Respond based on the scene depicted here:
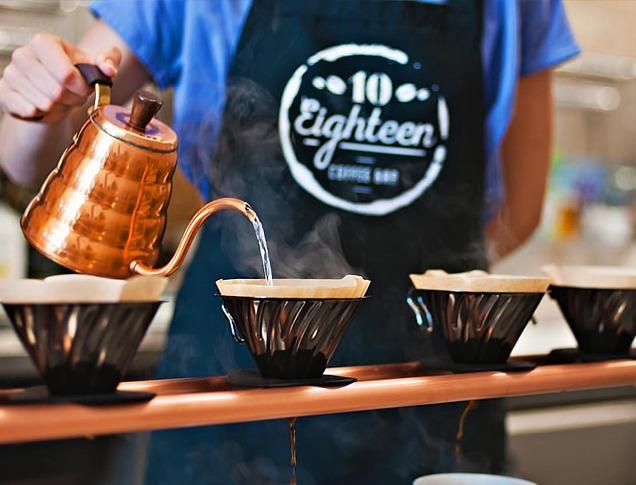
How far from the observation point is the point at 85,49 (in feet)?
4.59

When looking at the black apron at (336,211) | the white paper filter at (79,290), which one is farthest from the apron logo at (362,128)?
the white paper filter at (79,290)

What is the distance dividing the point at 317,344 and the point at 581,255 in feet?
9.15

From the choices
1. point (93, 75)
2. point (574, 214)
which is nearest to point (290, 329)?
point (93, 75)

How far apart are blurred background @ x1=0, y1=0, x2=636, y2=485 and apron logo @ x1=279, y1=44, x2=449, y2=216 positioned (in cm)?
74

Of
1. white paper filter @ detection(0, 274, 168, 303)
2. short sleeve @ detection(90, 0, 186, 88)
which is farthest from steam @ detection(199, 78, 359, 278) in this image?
white paper filter @ detection(0, 274, 168, 303)

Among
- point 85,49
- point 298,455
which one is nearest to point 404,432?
point 298,455

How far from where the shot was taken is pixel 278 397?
0.78 metres

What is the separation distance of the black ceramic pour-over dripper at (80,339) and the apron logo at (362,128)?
66cm

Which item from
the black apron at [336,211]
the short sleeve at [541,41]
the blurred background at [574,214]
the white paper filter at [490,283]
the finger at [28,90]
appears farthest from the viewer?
the blurred background at [574,214]

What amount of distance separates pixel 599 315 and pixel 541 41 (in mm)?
730

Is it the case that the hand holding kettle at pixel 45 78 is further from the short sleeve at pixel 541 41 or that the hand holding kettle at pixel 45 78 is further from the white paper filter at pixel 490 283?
the short sleeve at pixel 541 41

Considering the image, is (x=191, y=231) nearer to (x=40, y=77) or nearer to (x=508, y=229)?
(x=40, y=77)

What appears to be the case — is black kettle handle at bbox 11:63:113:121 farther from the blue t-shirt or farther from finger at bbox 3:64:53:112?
the blue t-shirt

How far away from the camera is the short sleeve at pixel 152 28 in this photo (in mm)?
1376
